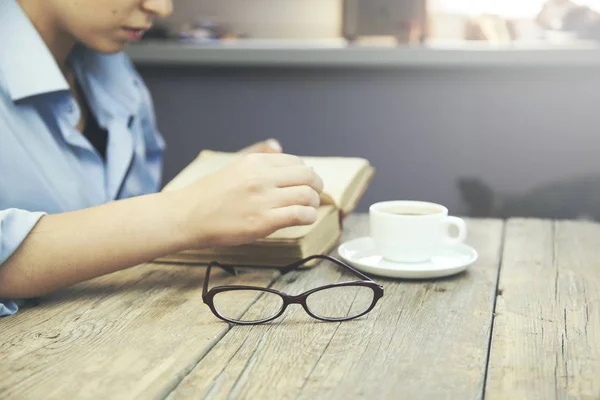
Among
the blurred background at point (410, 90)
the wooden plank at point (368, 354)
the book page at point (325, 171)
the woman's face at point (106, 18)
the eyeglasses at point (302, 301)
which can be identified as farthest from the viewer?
the blurred background at point (410, 90)

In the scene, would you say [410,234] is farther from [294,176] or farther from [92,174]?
[92,174]

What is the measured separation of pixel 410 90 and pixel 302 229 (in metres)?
1.38

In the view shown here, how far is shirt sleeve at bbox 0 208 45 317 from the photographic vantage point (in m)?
0.89

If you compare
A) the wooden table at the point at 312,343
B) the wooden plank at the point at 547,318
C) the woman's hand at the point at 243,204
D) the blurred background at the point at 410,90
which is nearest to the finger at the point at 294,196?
the woman's hand at the point at 243,204

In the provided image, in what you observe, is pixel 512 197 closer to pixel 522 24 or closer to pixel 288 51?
pixel 522 24

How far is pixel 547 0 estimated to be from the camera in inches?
89.3

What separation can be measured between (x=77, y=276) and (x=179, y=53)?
1531mm

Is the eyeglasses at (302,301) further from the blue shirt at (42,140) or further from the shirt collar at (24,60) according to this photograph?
the shirt collar at (24,60)

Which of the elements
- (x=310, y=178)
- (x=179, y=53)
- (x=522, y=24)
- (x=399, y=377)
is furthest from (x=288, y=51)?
(x=399, y=377)

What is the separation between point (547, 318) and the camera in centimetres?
83

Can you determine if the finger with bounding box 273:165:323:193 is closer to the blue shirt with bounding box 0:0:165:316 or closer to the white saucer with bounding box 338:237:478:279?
the white saucer with bounding box 338:237:478:279

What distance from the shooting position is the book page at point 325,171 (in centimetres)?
114

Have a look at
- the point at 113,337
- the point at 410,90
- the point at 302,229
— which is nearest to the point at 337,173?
the point at 302,229

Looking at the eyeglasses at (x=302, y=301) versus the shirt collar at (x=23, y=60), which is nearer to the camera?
the eyeglasses at (x=302, y=301)
